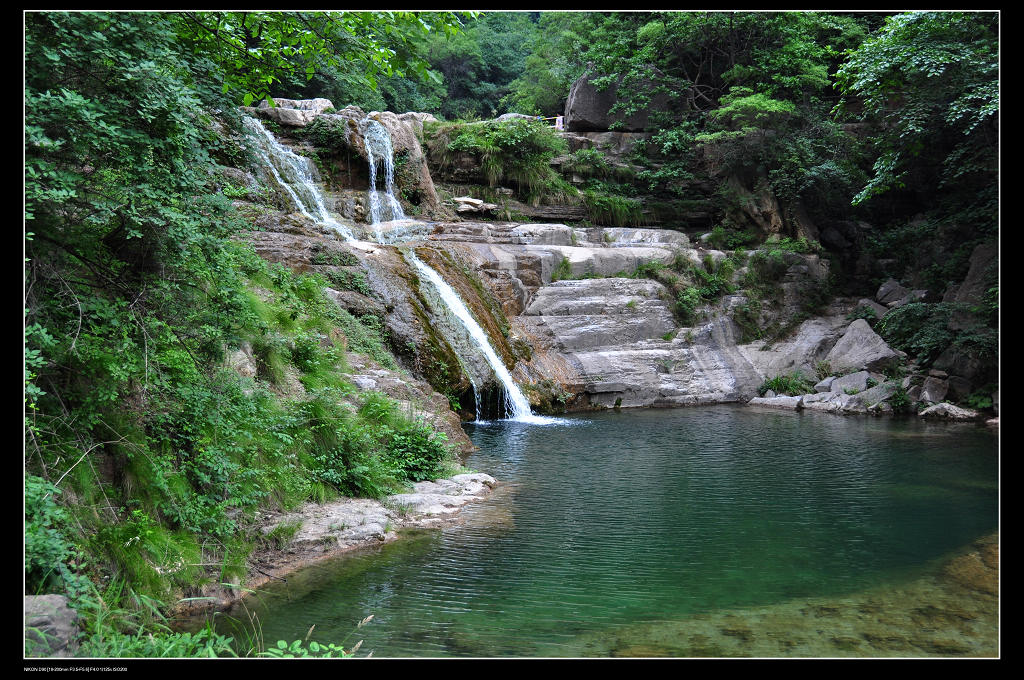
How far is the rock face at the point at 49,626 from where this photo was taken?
350cm

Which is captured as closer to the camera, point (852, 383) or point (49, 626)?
point (49, 626)

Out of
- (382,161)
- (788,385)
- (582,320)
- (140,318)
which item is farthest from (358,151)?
(140,318)

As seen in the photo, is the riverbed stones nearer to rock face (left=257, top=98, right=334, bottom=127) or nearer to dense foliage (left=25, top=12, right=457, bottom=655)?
dense foliage (left=25, top=12, right=457, bottom=655)

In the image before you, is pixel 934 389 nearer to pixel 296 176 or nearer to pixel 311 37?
pixel 311 37

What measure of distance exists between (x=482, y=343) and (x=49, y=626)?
38.7ft

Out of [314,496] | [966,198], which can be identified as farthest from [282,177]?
[966,198]

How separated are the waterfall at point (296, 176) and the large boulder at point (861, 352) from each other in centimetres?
1277

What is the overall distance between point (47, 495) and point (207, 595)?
1509 millimetres

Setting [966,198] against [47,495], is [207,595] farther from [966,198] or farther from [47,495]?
[966,198]

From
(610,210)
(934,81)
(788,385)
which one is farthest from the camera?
(610,210)

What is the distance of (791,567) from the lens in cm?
616

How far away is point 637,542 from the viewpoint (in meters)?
6.85

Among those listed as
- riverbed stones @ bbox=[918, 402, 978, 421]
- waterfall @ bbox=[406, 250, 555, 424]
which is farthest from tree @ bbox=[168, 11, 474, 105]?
riverbed stones @ bbox=[918, 402, 978, 421]
